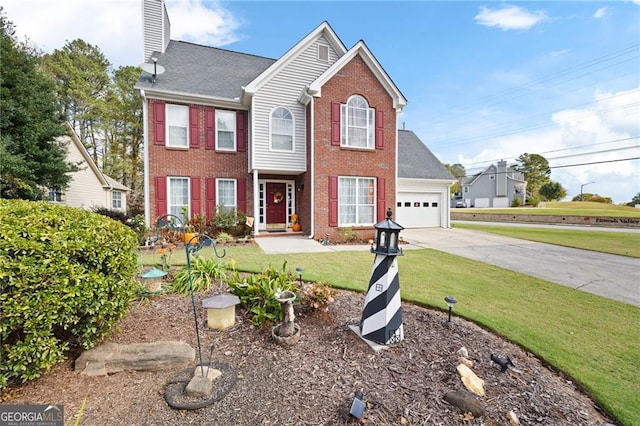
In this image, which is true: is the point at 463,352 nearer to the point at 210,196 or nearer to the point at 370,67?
the point at 210,196

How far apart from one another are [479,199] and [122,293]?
51817 mm

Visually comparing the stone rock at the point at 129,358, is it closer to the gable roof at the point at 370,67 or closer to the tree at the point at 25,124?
the gable roof at the point at 370,67

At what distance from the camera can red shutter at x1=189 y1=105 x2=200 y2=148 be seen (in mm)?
10258

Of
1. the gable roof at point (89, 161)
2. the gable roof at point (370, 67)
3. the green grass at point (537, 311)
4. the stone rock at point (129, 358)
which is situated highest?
the gable roof at point (370, 67)

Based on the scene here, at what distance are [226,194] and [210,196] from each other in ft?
2.10

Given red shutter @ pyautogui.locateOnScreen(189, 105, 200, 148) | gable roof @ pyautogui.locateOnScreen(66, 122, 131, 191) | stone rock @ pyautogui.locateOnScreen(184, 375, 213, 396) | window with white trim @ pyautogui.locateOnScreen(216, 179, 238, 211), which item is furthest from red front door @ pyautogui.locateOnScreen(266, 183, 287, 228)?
gable roof @ pyautogui.locateOnScreen(66, 122, 131, 191)

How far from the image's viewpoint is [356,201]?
35.6 ft

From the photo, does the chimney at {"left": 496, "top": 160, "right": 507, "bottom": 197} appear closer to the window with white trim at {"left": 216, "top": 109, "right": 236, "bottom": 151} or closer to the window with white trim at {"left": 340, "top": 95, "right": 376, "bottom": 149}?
the window with white trim at {"left": 340, "top": 95, "right": 376, "bottom": 149}

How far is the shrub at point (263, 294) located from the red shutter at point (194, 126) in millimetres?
8555

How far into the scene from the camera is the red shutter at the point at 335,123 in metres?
10.2

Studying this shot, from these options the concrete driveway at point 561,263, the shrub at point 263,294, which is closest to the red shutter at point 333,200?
the concrete driveway at point 561,263

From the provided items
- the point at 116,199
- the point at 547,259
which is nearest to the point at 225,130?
the point at 547,259

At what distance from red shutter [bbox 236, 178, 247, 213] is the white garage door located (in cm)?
855

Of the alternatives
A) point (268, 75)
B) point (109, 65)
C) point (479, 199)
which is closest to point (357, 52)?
point (268, 75)
